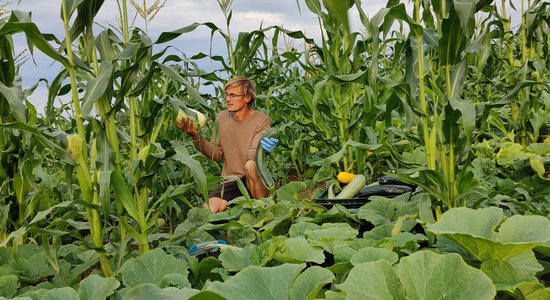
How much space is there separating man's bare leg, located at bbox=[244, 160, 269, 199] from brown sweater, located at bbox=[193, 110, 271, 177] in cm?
7

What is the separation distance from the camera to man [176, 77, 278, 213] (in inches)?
150

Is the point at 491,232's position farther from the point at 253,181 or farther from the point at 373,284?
the point at 253,181

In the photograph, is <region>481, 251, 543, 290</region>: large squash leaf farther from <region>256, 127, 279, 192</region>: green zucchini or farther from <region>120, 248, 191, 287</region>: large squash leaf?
<region>256, 127, 279, 192</region>: green zucchini

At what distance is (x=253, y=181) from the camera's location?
3.84 meters

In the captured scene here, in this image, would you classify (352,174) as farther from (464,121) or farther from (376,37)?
(464,121)

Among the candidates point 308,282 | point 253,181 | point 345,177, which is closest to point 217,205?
point 253,181

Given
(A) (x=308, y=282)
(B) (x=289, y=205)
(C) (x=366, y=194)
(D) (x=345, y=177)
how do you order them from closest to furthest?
(A) (x=308, y=282), (B) (x=289, y=205), (C) (x=366, y=194), (D) (x=345, y=177)

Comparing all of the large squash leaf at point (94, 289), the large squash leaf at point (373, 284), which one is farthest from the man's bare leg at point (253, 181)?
the large squash leaf at point (373, 284)

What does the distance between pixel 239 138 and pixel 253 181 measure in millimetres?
359

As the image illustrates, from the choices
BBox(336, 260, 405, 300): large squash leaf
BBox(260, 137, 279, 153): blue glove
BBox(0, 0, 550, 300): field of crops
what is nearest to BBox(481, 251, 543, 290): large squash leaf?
BBox(0, 0, 550, 300): field of crops

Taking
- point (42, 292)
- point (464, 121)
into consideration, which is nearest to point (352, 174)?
point (464, 121)

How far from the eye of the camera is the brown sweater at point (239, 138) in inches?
153

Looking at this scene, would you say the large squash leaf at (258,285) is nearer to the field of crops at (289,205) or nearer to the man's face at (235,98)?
the field of crops at (289,205)

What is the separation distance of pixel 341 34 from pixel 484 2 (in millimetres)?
1567
